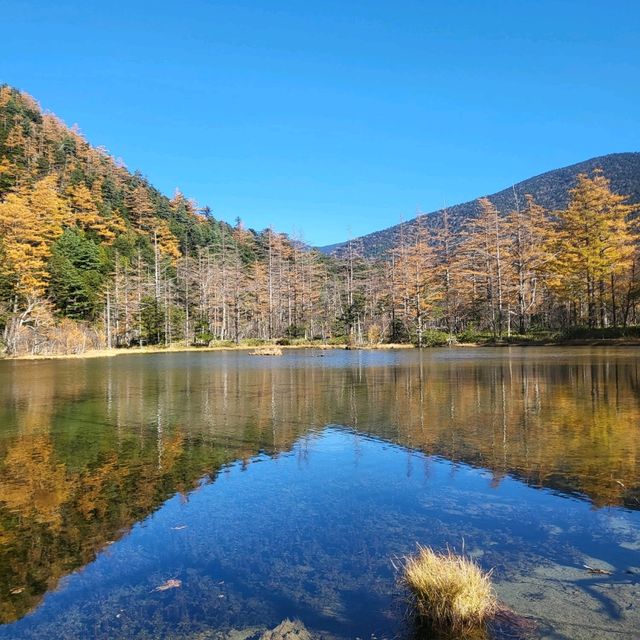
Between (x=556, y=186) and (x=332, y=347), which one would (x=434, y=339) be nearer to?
(x=332, y=347)

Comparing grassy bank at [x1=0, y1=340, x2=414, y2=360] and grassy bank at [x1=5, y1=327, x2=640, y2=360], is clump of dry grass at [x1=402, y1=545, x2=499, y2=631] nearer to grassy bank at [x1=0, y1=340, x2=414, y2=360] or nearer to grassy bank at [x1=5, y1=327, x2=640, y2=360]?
grassy bank at [x1=5, y1=327, x2=640, y2=360]

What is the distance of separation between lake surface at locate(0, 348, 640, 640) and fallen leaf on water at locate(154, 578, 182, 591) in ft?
0.18

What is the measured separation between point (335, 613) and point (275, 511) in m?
2.30

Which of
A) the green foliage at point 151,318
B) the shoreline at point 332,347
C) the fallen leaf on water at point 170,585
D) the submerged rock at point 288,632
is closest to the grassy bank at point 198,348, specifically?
the shoreline at point 332,347

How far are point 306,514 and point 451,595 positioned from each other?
8.35 ft

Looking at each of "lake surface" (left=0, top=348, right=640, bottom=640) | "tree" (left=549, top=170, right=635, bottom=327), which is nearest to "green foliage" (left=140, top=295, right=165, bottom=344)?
"tree" (left=549, top=170, right=635, bottom=327)

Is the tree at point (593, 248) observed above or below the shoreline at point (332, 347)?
above

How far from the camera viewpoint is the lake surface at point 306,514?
381 centimetres

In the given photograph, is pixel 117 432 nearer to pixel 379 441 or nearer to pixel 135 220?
pixel 379 441

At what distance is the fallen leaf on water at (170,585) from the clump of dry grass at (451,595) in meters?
1.87

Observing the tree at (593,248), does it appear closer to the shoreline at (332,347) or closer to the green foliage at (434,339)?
the shoreline at (332,347)

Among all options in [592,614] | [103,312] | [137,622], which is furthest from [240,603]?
[103,312]

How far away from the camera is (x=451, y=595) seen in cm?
351

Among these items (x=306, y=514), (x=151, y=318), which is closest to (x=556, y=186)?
(x=151, y=318)
